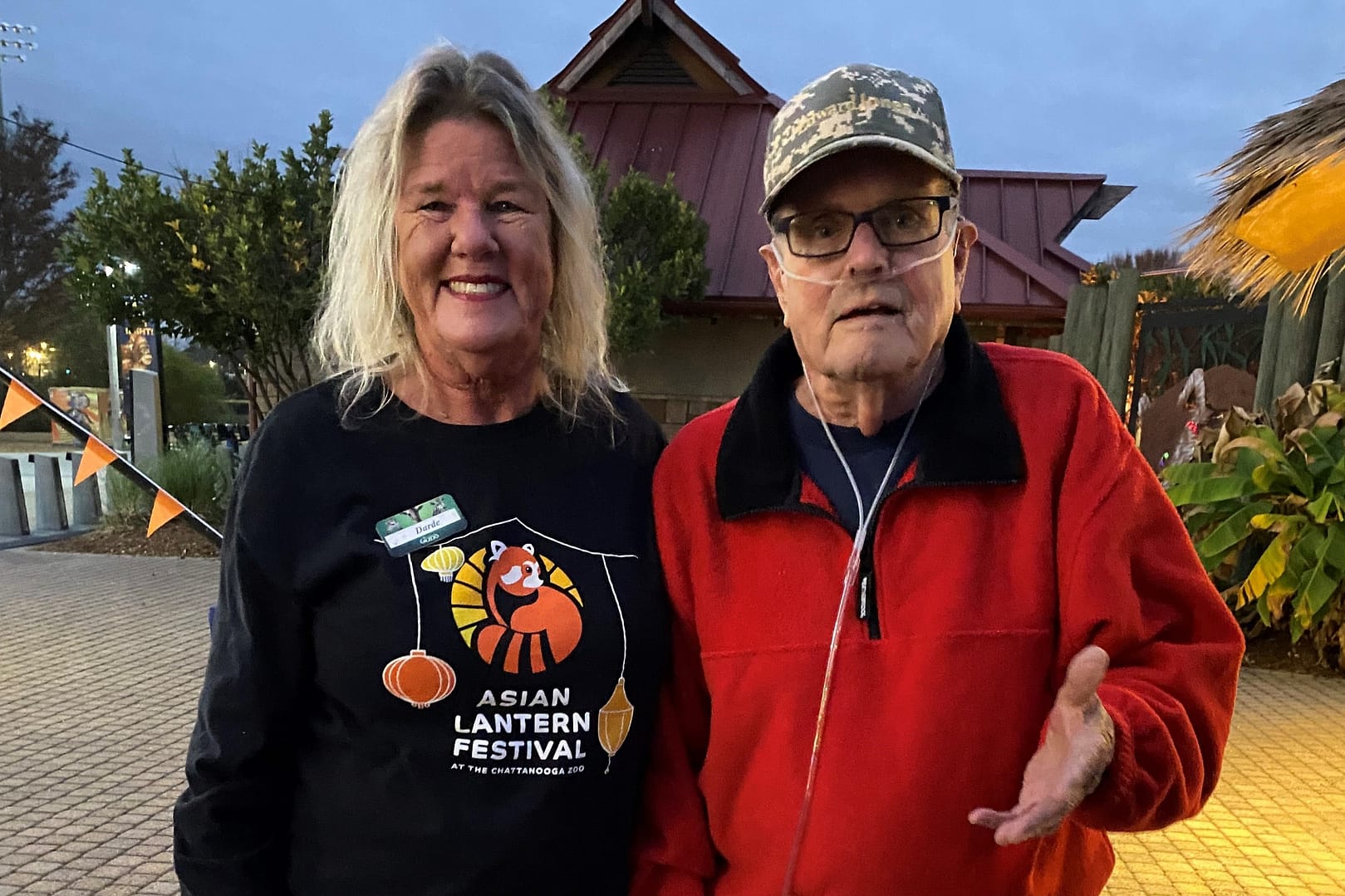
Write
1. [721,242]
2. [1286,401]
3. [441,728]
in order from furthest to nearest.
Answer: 1. [721,242]
2. [1286,401]
3. [441,728]

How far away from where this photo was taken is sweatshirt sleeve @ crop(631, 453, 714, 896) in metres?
1.71

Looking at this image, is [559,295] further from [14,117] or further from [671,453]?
[14,117]

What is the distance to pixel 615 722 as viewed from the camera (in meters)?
1.68

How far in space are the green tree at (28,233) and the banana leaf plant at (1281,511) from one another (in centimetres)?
2987

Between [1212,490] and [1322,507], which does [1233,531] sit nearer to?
[1212,490]

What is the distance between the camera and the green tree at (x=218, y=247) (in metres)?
8.87

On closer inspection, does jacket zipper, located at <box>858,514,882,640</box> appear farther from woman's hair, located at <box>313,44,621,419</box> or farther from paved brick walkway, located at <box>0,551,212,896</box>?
paved brick walkway, located at <box>0,551,212,896</box>

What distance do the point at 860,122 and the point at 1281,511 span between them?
5.78m

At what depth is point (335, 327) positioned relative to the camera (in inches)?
78.3

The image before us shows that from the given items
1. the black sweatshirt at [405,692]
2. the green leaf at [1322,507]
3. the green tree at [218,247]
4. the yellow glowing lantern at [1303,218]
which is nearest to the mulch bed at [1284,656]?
the green leaf at [1322,507]

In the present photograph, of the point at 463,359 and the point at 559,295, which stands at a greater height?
the point at 559,295

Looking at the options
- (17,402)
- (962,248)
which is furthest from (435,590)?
(17,402)

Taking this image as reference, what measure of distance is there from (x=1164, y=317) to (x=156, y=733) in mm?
7665

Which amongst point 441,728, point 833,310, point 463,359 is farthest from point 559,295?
point 441,728
